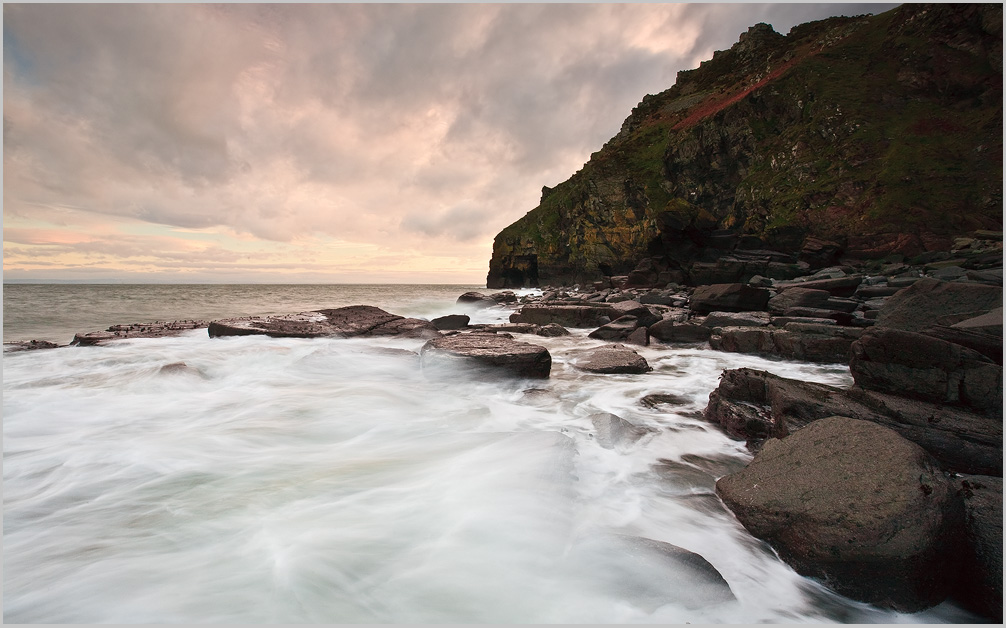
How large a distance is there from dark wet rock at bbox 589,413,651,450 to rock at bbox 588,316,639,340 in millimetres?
6072

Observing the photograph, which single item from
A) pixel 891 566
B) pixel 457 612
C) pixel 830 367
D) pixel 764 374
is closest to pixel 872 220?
pixel 830 367

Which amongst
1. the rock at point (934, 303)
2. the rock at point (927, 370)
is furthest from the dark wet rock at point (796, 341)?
the rock at point (927, 370)

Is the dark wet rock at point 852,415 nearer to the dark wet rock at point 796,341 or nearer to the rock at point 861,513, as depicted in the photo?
the rock at point 861,513

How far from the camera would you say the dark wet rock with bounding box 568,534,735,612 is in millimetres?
2072

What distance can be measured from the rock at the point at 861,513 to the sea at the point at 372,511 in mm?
112

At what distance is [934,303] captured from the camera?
208 inches

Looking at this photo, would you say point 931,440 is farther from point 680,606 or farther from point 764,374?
point 680,606

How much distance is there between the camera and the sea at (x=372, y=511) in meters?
2.09

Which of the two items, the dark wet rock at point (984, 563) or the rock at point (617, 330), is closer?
the dark wet rock at point (984, 563)

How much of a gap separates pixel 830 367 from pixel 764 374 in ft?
9.76

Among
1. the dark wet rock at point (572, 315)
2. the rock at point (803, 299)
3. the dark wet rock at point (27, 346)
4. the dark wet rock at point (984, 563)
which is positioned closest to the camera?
the dark wet rock at point (984, 563)

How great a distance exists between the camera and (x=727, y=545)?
249cm

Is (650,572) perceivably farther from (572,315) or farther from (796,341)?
(572,315)

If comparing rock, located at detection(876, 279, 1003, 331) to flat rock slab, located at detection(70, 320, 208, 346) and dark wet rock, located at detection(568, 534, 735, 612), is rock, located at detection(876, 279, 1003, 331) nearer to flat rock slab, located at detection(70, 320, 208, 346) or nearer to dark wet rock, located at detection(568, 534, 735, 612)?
dark wet rock, located at detection(568, 534, 735, 612)
